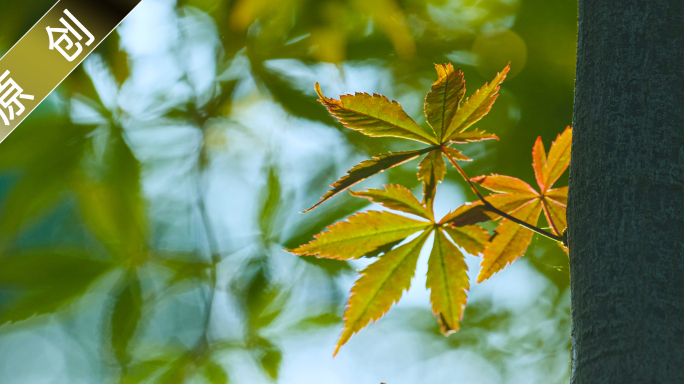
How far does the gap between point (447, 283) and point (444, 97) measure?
9.4 inches

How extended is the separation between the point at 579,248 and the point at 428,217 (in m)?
0.27

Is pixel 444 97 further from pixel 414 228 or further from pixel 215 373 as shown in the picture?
pixel 215 373

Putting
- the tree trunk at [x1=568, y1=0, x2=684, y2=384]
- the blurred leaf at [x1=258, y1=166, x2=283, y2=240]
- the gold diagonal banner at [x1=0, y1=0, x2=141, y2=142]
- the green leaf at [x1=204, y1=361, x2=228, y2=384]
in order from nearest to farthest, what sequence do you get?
1. the tree trunk at [x1=568, y1=0, x2=684, y2=384]
2. the gold diagonal banner at [x1=0, y1=0, x2=141, y2=142]
3. the green leaf at [x1=204, y1=361, x2=228, y2=384]
4. the blurred leaf at [x1=258, y1=166, x2=283, y2=240]

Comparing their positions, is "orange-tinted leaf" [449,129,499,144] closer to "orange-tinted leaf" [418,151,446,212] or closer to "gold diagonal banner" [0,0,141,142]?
"orange-tinted leaf" [418,151,446,212]

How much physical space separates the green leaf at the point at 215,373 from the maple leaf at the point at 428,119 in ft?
6.65

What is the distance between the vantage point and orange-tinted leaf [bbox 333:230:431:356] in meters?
0.61

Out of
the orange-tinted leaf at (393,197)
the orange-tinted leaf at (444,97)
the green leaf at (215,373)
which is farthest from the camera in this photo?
the green leaf at (215,373)

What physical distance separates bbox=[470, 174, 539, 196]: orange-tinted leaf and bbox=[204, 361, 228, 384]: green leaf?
203 centimetres

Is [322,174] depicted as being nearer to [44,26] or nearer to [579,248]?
[44,26]

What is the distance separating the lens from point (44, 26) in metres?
1.31

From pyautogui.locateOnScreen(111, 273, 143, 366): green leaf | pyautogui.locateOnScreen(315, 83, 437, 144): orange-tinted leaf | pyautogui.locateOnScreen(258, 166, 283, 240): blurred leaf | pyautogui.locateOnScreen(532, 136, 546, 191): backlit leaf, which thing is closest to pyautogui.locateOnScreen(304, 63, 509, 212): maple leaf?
pyautogui.locateOnScreen(315, 83, 437, 144): orange-tinted leaf

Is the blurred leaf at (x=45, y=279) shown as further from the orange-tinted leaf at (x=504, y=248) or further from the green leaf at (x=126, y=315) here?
the orange-tinted leaf at (x=504, y=248)

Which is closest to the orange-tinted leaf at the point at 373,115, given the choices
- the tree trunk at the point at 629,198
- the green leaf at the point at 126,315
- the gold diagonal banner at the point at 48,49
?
the tree trunk at the point at 629,198

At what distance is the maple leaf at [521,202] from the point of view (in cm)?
63
